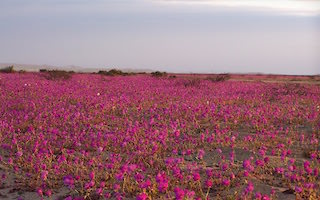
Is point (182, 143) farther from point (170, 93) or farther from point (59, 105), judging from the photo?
point (170, 93)

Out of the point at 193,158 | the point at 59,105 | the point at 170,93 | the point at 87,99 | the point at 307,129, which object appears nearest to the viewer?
the point at 193,158

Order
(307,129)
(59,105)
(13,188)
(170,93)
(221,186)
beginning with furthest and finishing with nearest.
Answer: (170,93), (59,105), (307,129), (13,188), (221,186)

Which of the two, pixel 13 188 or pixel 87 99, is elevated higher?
pixel 87 99

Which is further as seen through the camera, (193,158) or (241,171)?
(193,158)

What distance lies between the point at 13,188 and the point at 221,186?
2990mm

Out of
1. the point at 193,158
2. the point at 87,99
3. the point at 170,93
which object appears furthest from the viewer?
the point at 170,93

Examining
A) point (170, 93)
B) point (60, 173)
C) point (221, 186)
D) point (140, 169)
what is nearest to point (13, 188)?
point (60, 173)

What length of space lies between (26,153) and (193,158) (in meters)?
3.11

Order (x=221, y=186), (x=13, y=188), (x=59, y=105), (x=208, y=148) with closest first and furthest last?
(x=221, y=186) < (x=13, y=188) < (x=208, y=148) < (x=59, y=105)

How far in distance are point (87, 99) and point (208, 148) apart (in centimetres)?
654

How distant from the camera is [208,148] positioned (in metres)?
7.29

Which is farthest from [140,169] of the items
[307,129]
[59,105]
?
[59,105]

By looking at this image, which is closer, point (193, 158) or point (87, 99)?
point (193, 158)

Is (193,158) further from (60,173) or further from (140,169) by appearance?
(60,173)
